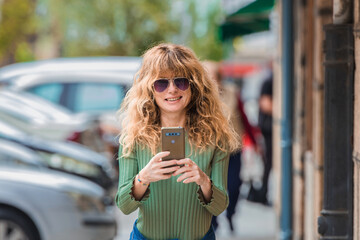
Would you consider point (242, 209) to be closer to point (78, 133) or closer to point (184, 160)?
point (78, 133)

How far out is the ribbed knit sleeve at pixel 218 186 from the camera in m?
3.00

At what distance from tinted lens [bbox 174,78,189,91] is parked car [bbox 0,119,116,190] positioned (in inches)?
144

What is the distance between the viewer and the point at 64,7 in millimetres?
24438

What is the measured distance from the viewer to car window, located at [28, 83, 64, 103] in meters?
10.8

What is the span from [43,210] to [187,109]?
2.98 m

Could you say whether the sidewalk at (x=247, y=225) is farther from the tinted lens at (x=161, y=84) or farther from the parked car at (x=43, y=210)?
the tinted lens at (x=161, y=84)

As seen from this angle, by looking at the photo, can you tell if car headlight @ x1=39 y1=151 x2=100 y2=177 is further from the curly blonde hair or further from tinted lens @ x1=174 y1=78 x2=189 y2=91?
tinted lens @ x1=174 y1=78 x2=189 y2=91

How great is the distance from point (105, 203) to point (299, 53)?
2.23 m

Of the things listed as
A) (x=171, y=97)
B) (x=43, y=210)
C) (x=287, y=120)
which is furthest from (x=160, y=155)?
(x=287, y=120)

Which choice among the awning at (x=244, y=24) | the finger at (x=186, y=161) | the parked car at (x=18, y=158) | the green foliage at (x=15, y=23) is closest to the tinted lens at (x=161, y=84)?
the finger at (x=186, y=161)

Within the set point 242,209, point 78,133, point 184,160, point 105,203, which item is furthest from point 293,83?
point 184,160

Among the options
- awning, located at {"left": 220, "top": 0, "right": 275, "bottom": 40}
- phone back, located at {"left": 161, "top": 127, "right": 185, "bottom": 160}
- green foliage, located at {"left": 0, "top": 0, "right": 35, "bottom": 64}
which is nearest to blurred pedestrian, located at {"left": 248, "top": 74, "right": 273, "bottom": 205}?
awning, located at {"left": 220, "top": 0, "right": 275, "bottom": 40}

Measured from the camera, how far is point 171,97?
3111 mm

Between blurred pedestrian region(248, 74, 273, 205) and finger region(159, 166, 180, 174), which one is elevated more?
blurred pedestrian region(248, 74, 273, 205)
